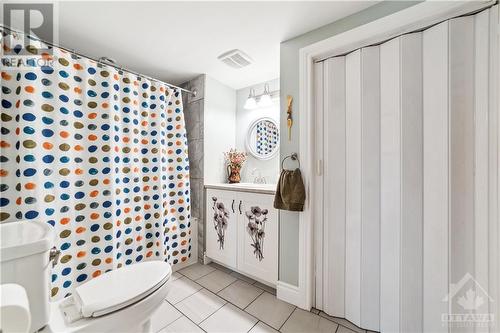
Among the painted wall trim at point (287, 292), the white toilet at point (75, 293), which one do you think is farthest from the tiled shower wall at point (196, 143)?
the white toilet at point (75, 293)

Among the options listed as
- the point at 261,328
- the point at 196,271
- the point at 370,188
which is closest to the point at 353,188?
the point at 370,188

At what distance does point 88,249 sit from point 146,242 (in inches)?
17.9

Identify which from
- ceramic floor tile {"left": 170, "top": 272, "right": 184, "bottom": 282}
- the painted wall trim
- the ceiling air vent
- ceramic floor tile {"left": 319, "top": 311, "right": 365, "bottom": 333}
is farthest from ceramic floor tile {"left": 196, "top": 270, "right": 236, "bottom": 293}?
the ceiling air vent

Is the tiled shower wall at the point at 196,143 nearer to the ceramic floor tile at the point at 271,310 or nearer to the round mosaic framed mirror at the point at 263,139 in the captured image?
the round mosaic framed mirror at the point at 263,139

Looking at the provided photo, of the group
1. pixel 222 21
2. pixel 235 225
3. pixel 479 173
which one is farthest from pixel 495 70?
pixel 235 225

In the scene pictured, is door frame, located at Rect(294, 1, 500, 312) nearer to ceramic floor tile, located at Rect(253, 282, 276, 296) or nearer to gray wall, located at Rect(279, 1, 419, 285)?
gray wall, located at Rect(279, 1, 419, 285)

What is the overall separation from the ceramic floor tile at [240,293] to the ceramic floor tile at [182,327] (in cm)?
35

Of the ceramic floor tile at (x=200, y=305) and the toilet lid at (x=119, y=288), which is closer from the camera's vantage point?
the toilet lid at (x=119, y=288)

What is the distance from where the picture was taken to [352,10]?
4.33 feet

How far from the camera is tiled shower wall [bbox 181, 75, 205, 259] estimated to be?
2.30 m

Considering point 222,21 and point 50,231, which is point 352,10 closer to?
point 222,21

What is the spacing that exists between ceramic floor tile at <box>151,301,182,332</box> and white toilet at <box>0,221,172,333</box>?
28 centimetres

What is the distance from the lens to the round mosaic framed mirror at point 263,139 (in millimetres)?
2377

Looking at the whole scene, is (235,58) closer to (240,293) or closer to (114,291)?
(114,291)
